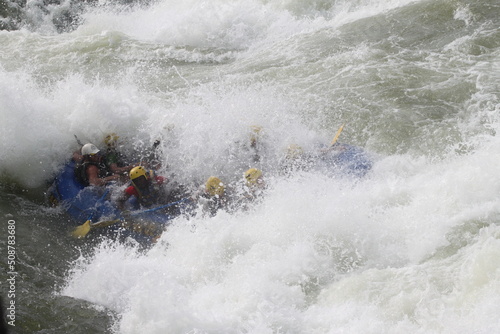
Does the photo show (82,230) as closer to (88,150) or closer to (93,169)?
(93,169)

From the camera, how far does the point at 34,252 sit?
578cm

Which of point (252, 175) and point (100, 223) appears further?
point (252, 175)

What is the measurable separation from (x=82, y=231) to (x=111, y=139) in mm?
1842

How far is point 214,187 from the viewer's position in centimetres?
659

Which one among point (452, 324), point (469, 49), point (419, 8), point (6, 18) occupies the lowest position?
point (452, 324)

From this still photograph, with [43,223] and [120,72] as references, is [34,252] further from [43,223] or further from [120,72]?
[120,72]

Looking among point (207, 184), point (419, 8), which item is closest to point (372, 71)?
point (419, 8)

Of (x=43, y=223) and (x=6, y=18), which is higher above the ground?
(x=6, y=18)

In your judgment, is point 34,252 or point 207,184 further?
point 207,184

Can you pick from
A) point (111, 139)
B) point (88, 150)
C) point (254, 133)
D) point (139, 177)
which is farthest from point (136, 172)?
point (254, 133)

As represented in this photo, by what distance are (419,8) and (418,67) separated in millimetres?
2346

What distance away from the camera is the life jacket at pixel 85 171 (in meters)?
7.17

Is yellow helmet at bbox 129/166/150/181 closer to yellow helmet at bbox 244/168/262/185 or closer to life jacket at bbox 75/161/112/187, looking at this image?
life jacket at bbox 75/161/112/187

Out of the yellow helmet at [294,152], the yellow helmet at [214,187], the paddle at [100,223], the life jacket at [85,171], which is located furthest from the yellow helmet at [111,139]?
the yellow helmet at [294,152]
